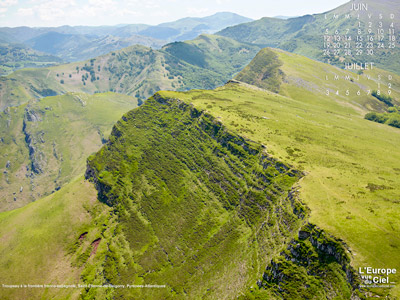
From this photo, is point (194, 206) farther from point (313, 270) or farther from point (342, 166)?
point (342, 166)

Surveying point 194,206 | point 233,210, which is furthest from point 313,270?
point 194,206

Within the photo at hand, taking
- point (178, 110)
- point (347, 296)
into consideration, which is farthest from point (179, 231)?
point (178, 110)

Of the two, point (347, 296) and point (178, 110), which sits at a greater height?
point (178, 110)

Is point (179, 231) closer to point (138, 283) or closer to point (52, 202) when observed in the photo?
point (138, 283)

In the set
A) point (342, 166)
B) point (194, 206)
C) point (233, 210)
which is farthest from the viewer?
point (194, 206)

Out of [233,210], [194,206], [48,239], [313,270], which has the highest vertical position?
[313,270]

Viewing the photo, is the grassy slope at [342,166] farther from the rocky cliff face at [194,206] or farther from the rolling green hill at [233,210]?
the rocky cliff face at [194,206]

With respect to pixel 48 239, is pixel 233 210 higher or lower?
higher
